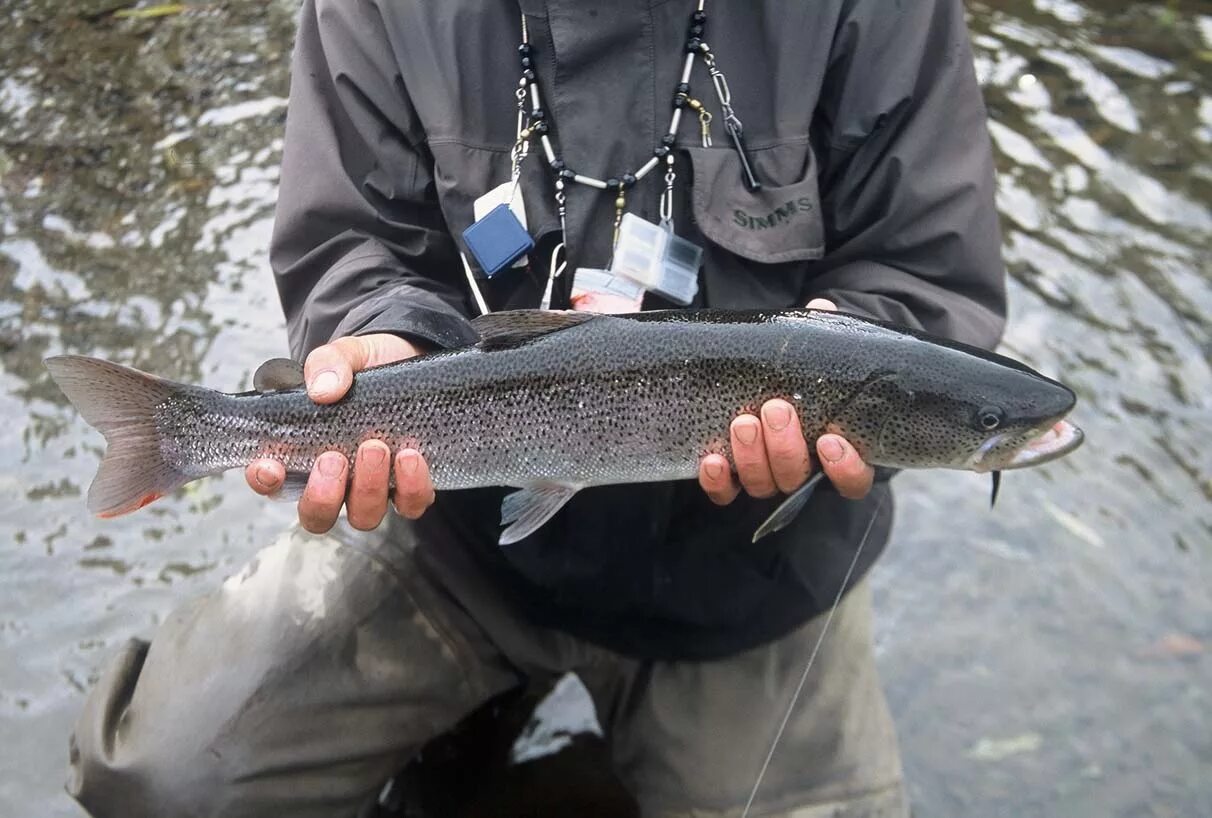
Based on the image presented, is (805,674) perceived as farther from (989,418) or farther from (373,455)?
(373,455)

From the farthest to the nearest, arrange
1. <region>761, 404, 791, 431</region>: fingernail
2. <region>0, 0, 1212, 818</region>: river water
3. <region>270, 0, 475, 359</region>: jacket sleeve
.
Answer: <region>0, 0, 1212, 818</region>: river water → <region>270, 0, 475, 359</region>: jacket sleeve → <region>761, 404, 791, 431</region>: fingernail

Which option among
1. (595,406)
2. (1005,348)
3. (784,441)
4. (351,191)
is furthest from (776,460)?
(1005,348)

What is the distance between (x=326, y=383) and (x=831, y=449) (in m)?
1.11

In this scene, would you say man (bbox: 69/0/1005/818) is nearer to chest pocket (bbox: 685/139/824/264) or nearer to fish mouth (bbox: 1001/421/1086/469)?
chest pocket (bbox: 685/139/824/264)

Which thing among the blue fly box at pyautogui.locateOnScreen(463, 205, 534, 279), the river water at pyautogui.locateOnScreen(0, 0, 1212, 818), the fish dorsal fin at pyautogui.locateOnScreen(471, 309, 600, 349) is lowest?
the river water at pyautogui.locateOnScreen(0, 0, 1212, 818)

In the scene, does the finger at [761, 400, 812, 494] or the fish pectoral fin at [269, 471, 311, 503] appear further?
the fish pectoral fin at [269, 471, 311, 503]

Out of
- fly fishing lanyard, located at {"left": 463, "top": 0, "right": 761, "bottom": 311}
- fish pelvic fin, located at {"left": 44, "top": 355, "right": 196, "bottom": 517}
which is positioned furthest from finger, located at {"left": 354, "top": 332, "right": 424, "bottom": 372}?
fish pelvic fin, located at {"left": 44, "top": 355, "right": 196, "bottom": 517}

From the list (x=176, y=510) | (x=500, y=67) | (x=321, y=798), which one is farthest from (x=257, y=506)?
(x=500, y=67)

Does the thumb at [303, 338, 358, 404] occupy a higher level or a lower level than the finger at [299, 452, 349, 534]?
higher

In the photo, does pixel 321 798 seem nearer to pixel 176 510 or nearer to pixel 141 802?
pixel 141 802

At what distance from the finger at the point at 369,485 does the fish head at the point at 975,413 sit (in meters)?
1.11

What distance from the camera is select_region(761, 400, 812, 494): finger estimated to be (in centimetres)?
247

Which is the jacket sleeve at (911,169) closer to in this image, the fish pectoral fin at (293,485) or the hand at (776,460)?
the hand at (776,460)

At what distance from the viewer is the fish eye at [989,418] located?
2510mm
